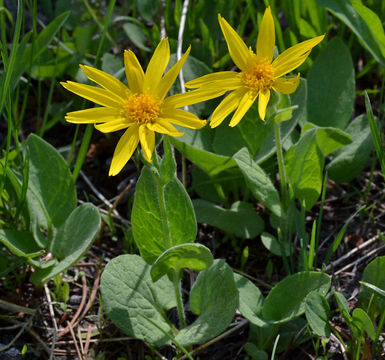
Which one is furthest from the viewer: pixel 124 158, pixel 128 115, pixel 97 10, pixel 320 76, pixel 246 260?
pixel 97 10

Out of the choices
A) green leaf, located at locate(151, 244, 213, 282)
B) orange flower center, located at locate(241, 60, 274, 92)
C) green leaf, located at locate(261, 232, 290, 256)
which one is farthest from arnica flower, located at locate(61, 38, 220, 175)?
green leaf, located at locate(261, 232, 290, 256)

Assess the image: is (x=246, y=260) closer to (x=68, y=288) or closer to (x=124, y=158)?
(x=68, y=288)

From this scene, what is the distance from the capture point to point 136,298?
2.33 m

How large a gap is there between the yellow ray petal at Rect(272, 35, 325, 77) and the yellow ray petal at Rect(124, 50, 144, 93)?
520mm

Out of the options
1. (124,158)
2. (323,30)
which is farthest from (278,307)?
(323,30)

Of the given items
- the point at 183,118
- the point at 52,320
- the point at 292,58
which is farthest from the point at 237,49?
the point at 52,320

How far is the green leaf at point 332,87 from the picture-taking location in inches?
115

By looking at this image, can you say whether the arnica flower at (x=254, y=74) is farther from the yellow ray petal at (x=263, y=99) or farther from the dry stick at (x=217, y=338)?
the dry stick at (x=217, y=338)

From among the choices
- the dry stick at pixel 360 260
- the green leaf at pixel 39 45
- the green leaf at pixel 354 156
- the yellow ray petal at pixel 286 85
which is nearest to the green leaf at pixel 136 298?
the dry stick at pixel 360 260

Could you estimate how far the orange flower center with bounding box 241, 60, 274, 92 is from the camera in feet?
6.91

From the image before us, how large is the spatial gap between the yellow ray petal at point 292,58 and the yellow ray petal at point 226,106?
16 centimetres

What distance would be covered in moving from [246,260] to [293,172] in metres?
0.51

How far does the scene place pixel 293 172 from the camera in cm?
254

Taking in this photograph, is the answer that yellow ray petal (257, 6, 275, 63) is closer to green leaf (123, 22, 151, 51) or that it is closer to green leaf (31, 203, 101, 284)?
green leaf (31, 203, 101, 284)
